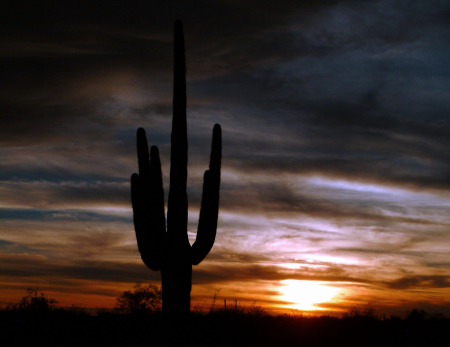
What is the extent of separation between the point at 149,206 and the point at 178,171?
3.70ft

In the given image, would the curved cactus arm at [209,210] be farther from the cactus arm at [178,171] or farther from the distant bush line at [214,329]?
the distant bush line at [214,329]

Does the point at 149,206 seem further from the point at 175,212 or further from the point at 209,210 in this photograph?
the point at 209,210

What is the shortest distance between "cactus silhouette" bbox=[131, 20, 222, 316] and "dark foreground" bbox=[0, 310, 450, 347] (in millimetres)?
1118

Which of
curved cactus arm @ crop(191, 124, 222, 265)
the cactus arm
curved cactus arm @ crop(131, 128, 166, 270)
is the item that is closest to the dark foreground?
curved cactus arm @ crop(191, 124, 222, 265)

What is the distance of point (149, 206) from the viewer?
11523 millimetres

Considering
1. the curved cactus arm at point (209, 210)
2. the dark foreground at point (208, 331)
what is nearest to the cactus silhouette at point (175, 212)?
the curved cactus arm at point (209, 210)

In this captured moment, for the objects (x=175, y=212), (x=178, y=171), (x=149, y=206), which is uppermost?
(x=178, y=171)

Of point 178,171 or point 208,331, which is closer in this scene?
point 178,171

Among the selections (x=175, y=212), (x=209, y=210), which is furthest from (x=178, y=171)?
(x=209, y=210)

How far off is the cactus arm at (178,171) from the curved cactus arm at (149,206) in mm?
311

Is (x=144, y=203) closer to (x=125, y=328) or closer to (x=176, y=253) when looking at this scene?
(x=176, y=253)

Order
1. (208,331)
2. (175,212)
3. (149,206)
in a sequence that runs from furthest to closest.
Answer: (208,331)
(175,212)
(149,206)

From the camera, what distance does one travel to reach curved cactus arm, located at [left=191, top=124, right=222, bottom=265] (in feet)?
38.7

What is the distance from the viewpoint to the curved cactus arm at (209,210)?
465 inches
